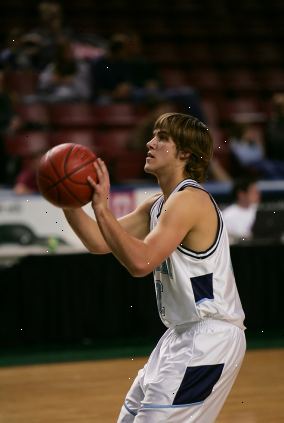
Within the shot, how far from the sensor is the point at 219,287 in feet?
10.8

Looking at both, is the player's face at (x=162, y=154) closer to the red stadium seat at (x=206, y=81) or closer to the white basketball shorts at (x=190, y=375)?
the white basketball shorts at (x=190, y=375)

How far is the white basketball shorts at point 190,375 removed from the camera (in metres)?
3.17

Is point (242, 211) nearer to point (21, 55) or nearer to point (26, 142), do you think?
point (26, 142)

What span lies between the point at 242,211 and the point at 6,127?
8.42ft

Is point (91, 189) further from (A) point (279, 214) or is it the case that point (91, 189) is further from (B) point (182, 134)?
(A) point (279, 214)

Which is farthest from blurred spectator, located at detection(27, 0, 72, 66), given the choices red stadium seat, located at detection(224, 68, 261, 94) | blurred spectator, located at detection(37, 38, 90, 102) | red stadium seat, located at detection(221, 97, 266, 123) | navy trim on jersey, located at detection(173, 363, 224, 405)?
navy trim on jersey, located at detection(173, 363, 224, 405)

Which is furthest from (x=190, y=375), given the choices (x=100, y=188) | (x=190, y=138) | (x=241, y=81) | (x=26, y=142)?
(x=241, y=81)

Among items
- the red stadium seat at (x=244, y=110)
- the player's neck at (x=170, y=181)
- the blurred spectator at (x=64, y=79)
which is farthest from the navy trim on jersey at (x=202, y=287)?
the red stadium seat at (x=244, y=110)

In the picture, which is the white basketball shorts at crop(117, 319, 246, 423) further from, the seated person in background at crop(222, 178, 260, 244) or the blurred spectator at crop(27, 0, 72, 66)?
the blurred spectator at crop(27, 0, 72, 66)

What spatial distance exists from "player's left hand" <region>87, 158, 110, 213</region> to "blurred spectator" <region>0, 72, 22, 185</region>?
504 cm

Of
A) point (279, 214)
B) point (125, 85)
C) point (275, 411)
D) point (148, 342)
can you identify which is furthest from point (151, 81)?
point (275, 411)

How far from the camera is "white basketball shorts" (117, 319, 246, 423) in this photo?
10.4 feet

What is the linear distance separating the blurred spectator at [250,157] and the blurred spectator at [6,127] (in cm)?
212

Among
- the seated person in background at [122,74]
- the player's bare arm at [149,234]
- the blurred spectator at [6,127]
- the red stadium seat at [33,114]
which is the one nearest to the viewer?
the player's bare arm at [149,234]
